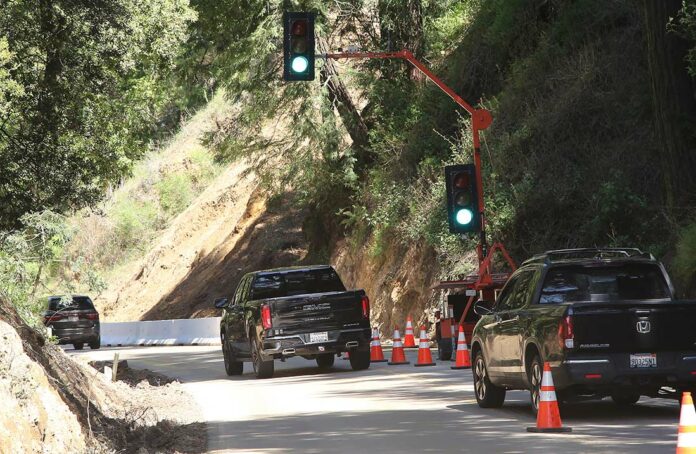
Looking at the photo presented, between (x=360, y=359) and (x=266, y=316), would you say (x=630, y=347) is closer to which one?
(x=266, y=316)

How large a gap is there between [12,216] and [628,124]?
14.8m

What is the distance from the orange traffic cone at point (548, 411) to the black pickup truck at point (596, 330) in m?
0.64

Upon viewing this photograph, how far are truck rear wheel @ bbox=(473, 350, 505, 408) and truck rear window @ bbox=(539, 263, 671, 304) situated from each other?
1.72 m

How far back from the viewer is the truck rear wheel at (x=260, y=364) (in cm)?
2467

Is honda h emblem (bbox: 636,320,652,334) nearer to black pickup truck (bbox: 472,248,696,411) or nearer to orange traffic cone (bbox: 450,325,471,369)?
black pickup truck (bbox: 472,248,696,411)

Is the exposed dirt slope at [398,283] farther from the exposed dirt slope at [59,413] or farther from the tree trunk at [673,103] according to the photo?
the exposed dirt slope at [59,413]

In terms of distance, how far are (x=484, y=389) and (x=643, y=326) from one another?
9.87ft

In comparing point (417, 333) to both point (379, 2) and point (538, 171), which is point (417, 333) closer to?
point (538, 171)

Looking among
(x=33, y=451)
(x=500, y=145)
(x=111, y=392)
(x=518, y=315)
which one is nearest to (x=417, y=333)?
(x=500, y=145)

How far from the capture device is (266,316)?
79.7ft

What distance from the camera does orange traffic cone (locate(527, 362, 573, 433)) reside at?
43.9ft

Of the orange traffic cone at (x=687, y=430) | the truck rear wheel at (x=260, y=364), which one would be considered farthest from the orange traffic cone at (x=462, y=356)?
the orange traffic cone at (x=687, y=430)

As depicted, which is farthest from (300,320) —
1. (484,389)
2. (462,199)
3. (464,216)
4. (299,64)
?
(484,389)

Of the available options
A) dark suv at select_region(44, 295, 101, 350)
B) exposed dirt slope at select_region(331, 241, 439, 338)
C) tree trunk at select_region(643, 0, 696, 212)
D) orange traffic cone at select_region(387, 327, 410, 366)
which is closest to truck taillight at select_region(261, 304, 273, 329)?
orange traffic cone at select_region(387, 327, 410, 366)
